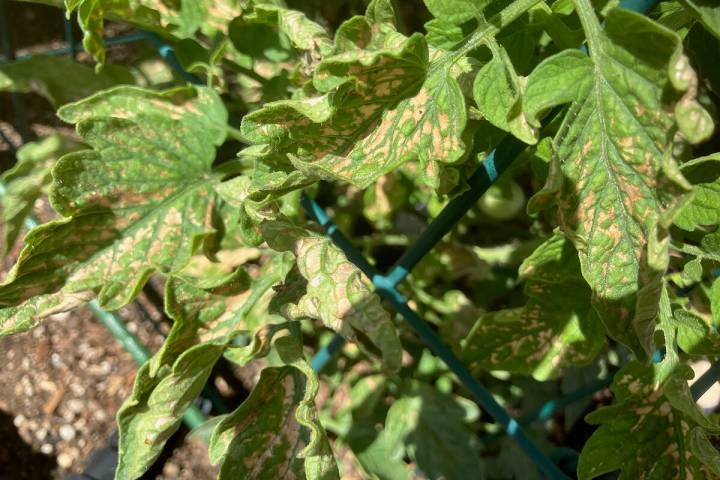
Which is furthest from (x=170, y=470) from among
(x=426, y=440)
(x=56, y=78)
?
(x=56, y=78)

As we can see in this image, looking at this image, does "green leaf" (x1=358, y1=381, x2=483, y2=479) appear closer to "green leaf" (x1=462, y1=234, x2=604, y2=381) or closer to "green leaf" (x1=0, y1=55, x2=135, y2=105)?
"green leaf" (x1=462, y1=234, x2=604, y2=381)

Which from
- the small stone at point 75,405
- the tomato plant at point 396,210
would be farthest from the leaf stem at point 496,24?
the small stone at point 75,405

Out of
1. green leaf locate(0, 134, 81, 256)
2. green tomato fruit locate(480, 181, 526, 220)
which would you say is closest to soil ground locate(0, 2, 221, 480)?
green leaf locate(0, 134, 81, 256)

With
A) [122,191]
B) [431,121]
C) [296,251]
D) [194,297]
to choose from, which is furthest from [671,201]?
[122,191]

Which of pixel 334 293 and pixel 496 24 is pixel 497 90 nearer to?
pixel 496 24

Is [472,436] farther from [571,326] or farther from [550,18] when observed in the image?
[550,18]

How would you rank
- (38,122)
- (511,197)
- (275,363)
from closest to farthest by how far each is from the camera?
(275,363)
(511,197)
(38,122)

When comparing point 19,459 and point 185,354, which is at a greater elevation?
point 185,354

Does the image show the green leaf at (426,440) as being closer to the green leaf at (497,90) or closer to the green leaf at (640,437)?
the green leaf at (640,437)
